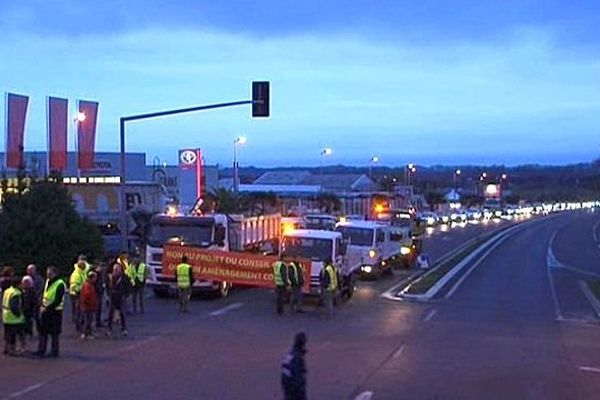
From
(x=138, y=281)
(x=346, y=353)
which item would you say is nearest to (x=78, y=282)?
(x=138, y=281)

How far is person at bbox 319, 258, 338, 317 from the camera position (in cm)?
3216

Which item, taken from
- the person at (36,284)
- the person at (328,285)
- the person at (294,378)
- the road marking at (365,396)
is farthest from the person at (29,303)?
the person at (328,285)

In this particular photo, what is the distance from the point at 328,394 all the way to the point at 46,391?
4.27 meters

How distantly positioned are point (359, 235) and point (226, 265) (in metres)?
12.0

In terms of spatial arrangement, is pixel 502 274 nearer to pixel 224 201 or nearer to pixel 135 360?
pixel 224 201

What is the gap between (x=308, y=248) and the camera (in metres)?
37.1

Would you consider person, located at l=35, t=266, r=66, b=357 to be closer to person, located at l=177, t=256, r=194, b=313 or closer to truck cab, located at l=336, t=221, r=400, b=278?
person, located at l=177, t=256, r=194, b=313

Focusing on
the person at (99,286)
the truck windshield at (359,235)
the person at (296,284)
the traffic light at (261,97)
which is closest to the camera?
the person at (99,286)

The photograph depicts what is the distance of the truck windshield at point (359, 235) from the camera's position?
1864 inches

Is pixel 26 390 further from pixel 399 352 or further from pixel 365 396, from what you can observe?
pixel 399 352

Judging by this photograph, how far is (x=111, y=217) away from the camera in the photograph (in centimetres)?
6519

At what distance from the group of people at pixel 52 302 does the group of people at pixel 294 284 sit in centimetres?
472

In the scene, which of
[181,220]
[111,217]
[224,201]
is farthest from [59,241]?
[111,217]

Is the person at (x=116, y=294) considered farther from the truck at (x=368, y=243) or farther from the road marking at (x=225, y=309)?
the truck at (x=368, y=243)
